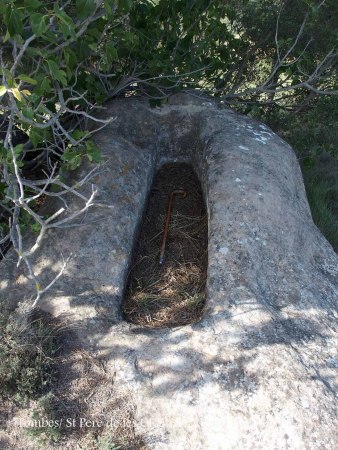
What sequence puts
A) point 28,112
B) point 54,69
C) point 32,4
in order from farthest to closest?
point 54,69, point 28,112, point 32,4

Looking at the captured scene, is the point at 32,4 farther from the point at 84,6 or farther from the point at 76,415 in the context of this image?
the point at 76,415

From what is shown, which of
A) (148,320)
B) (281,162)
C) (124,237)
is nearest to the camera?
(148,320)

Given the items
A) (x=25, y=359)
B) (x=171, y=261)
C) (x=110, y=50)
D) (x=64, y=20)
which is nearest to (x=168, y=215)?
(x=171, y=261)

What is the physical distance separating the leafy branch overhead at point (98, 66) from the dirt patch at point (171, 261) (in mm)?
616

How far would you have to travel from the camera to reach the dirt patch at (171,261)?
10.3 feet

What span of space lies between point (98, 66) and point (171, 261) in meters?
1.59

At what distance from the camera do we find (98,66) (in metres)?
3.65

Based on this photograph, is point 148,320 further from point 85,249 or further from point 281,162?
point 281,162

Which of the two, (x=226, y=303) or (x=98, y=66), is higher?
(x=98, y=66)

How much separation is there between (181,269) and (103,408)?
4.13 ft

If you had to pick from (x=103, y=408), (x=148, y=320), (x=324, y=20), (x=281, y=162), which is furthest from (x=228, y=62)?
(x=103, y=408)

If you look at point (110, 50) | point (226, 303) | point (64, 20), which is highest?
point (64, 20)

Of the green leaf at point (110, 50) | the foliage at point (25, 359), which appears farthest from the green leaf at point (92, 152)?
the foliage at point (25, 359)

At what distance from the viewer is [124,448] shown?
7.79 ft
